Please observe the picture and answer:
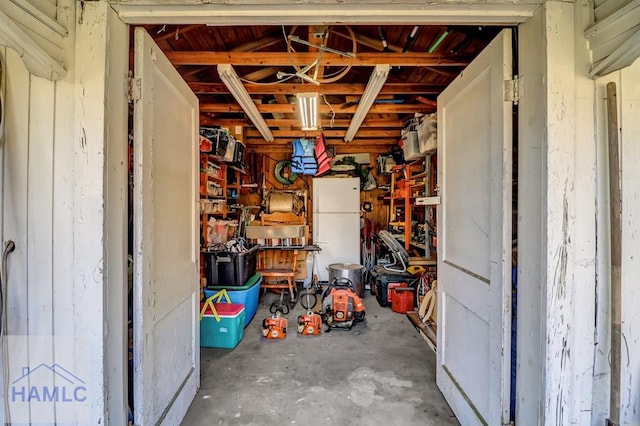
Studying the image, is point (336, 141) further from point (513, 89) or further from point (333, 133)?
point (513, 89)

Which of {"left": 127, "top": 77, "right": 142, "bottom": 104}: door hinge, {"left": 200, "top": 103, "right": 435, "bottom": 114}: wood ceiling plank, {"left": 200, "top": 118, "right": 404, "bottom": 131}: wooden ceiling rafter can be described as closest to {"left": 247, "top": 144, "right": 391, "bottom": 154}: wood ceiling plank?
{"left": 200, "top": 118, "right": 404, "bottom": 131}: wooden ceiling rafter

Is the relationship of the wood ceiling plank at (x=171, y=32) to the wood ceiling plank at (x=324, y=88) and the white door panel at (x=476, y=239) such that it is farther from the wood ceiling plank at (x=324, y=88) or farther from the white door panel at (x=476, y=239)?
the white door panel at (x=476, y=239)

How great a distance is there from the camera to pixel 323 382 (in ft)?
7.94

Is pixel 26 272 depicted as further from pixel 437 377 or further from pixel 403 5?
pixel 437 377

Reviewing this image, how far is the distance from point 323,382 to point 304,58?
254cm

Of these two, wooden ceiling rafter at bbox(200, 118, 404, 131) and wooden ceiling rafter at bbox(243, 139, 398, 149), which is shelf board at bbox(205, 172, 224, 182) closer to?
wooden ceiling rafter at bbox(200, 118, 404, 131)

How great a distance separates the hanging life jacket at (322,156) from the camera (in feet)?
17.2

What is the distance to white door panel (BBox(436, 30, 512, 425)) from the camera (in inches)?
57.4

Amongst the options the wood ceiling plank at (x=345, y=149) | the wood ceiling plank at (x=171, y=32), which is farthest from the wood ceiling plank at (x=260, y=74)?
the wood ceiling plank at (x=345, y=149)

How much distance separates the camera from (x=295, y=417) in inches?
78.8

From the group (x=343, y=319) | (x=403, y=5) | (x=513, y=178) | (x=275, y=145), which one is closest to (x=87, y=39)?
(x=403, y=5)

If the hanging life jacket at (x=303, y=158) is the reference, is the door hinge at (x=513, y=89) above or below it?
below

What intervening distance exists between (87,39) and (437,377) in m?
2.86

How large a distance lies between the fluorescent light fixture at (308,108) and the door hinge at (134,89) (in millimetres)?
1806
